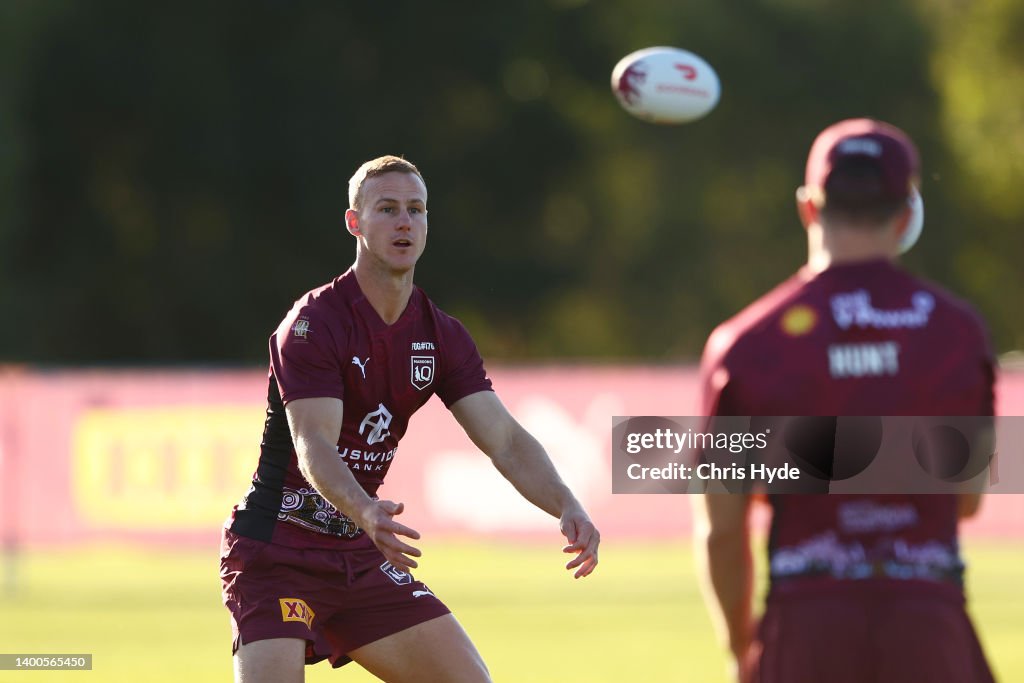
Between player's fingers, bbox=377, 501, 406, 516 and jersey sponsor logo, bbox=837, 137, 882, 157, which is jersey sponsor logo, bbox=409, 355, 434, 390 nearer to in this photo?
player's fingers, bbox=377, 501, 406, 516

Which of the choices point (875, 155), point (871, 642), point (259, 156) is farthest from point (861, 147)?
point (259, 156)

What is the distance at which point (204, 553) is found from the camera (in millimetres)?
20672

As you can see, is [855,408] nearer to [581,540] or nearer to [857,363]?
[857,363]

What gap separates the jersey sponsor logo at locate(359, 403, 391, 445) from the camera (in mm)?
6844

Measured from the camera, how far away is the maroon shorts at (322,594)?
664 cm

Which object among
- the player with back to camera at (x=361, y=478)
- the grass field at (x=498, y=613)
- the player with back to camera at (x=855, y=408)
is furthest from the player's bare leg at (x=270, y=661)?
the grass field at (x=498, y=613)

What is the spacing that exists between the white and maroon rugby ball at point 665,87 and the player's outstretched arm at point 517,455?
2.15 metres

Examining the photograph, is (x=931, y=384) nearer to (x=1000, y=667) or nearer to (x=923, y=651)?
(x=923, y=651)

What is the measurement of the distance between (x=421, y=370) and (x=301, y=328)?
1.89 feet

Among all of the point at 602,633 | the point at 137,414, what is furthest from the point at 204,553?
the point at 602,633

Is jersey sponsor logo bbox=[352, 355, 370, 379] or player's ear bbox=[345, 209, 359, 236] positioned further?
player's ear bbox=[345, 209, 359, 236]

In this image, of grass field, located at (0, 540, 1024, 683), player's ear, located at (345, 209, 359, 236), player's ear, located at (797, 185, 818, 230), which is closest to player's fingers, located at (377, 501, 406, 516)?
player's ear, located at (345, 209, 359, 236)

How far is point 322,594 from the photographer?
6777 mm

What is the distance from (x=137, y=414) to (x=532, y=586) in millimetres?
4768
